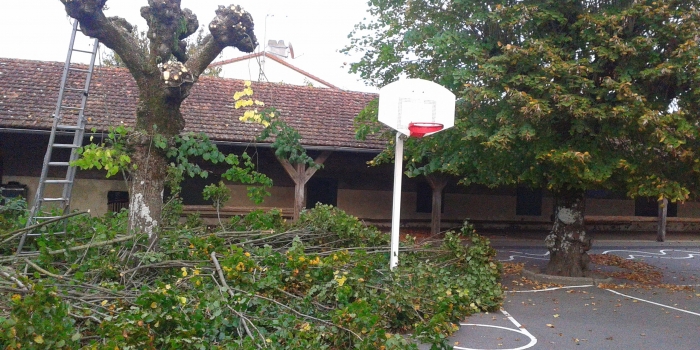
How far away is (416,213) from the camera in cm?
2072

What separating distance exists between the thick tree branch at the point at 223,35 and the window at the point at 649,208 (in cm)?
1939

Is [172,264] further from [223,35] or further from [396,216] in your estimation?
[223,35]

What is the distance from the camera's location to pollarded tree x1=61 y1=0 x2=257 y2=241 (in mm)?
7515

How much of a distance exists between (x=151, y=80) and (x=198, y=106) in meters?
8.94

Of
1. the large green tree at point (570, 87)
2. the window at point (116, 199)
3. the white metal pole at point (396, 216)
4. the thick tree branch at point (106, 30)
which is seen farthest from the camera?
the window at point (116, 199)

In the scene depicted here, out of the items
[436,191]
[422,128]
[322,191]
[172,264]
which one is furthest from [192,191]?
[172,264]

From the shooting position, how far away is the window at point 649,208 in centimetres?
2352

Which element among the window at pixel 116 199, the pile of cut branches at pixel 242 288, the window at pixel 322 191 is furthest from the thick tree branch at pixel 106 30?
the window at pixel 322 191

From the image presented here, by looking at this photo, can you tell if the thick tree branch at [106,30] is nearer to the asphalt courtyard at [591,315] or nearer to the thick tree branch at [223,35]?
the thick tree branch at [223,35]

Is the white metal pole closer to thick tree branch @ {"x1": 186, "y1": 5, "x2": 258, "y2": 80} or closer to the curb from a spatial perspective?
thick tree branch @ {"x1": 186, "y1": 5, "x2": 258, "y2": 80}

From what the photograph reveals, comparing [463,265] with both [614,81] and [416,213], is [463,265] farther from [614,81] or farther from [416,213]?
[416,213]

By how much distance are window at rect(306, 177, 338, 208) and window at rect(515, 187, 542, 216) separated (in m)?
Result: 6.68

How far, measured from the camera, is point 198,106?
1656 cm

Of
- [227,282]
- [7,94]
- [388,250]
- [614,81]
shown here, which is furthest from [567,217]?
[7,94]
